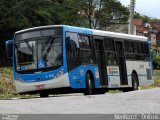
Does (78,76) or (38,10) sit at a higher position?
(38,10)

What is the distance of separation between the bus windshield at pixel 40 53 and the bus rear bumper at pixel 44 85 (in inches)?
23.0

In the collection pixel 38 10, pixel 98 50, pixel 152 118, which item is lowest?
pixel 152 118

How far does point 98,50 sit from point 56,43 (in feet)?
11.6

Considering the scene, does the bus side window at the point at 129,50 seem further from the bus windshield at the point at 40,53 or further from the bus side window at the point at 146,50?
the bus windshield at the point at 40,53

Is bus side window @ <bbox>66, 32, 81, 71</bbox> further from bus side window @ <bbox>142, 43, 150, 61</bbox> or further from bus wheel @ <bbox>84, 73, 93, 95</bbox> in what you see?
bus side window @ <bbox>142, 43, 150, 61</bbox>

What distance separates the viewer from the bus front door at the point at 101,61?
24.0 m

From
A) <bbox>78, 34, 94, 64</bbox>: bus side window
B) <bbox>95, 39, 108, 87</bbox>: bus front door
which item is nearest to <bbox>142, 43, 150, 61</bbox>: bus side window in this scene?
<bbox>95, 39, 108, 87</bbox>: bus front door

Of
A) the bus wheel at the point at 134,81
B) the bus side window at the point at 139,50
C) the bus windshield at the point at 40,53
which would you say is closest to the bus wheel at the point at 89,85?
the bus windshield at the point at 40,53

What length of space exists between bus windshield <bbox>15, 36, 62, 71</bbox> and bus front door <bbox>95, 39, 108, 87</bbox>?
10.8 feet

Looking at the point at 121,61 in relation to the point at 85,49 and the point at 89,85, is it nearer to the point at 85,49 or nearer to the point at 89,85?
the point at 85,49

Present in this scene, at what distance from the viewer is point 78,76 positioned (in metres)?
21.6

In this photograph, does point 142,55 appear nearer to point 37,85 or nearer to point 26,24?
point 37,85

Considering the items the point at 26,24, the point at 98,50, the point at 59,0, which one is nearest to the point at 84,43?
the point at 98,50

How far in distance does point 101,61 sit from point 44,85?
412cm
